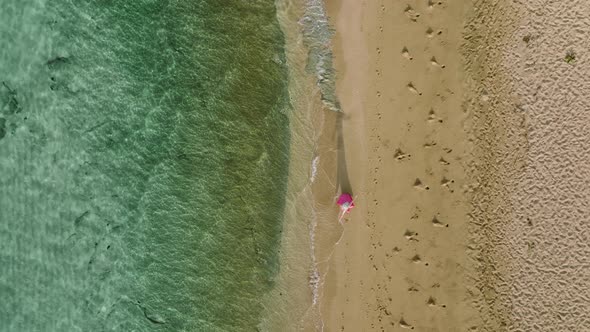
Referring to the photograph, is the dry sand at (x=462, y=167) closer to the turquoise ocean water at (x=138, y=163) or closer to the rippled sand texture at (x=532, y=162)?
the rippled sand texture at (x=532, y=162)

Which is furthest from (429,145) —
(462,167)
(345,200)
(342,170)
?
(345,200)

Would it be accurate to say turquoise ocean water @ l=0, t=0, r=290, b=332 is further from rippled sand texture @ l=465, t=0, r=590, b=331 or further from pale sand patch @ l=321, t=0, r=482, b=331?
rippled sand texture @ l=465, t=0, r=590, b=331

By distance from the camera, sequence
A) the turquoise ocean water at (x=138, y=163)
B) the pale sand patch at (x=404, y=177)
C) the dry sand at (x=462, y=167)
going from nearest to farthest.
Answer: the turquoise ocean water at (x=138, y=163) < the dry sand at (x=462, y=167) < the pale sand patch at (x=404, y=177)

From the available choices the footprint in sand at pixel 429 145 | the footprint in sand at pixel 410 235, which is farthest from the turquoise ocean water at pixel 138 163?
the footprint in sand at pixel 429 145

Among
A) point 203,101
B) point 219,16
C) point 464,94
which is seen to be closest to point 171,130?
point 203,101

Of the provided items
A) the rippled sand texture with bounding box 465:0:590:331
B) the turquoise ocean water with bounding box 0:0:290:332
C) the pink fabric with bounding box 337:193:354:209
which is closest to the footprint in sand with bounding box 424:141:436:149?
the rippled sand texture with bounding box 465:0:590:331

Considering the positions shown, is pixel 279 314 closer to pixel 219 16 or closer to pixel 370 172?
pixel 370 172

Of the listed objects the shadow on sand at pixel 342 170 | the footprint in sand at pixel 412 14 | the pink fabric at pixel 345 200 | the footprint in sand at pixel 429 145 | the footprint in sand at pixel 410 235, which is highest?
the footprint in sand at pixel 412 14

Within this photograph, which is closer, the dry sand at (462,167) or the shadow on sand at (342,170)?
the dry sand at (462,167)
